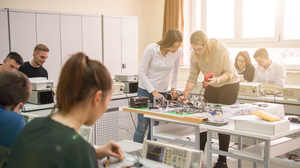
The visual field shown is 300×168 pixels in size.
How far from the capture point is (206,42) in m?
2.62

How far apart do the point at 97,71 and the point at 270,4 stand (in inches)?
193

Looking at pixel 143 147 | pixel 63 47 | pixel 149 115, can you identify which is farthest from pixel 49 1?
pixel 143 147

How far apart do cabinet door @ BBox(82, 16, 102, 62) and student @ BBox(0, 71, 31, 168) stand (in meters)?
3.38

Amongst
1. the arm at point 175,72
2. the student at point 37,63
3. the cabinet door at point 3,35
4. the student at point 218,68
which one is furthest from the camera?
the cabinet door at point 3,35

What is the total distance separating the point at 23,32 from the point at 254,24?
3.93 m

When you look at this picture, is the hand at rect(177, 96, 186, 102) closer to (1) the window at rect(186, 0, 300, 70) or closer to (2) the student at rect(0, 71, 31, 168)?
(2) the student at rect(0, 71, 31, 168)

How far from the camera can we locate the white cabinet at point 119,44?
16.3ft

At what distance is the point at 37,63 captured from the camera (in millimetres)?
3564

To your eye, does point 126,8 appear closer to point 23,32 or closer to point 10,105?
point 23,32

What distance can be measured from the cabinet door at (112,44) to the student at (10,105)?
3551mm

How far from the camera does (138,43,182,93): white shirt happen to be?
2.85m

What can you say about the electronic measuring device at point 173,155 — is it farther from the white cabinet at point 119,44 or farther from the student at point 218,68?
the white cabinet at point 119,44

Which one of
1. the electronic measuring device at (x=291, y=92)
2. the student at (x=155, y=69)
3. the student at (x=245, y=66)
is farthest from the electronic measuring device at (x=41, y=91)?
the student at (x=245, y=66)

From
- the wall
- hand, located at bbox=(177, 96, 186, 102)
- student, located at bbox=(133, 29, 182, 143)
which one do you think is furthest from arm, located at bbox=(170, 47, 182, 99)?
the wall
